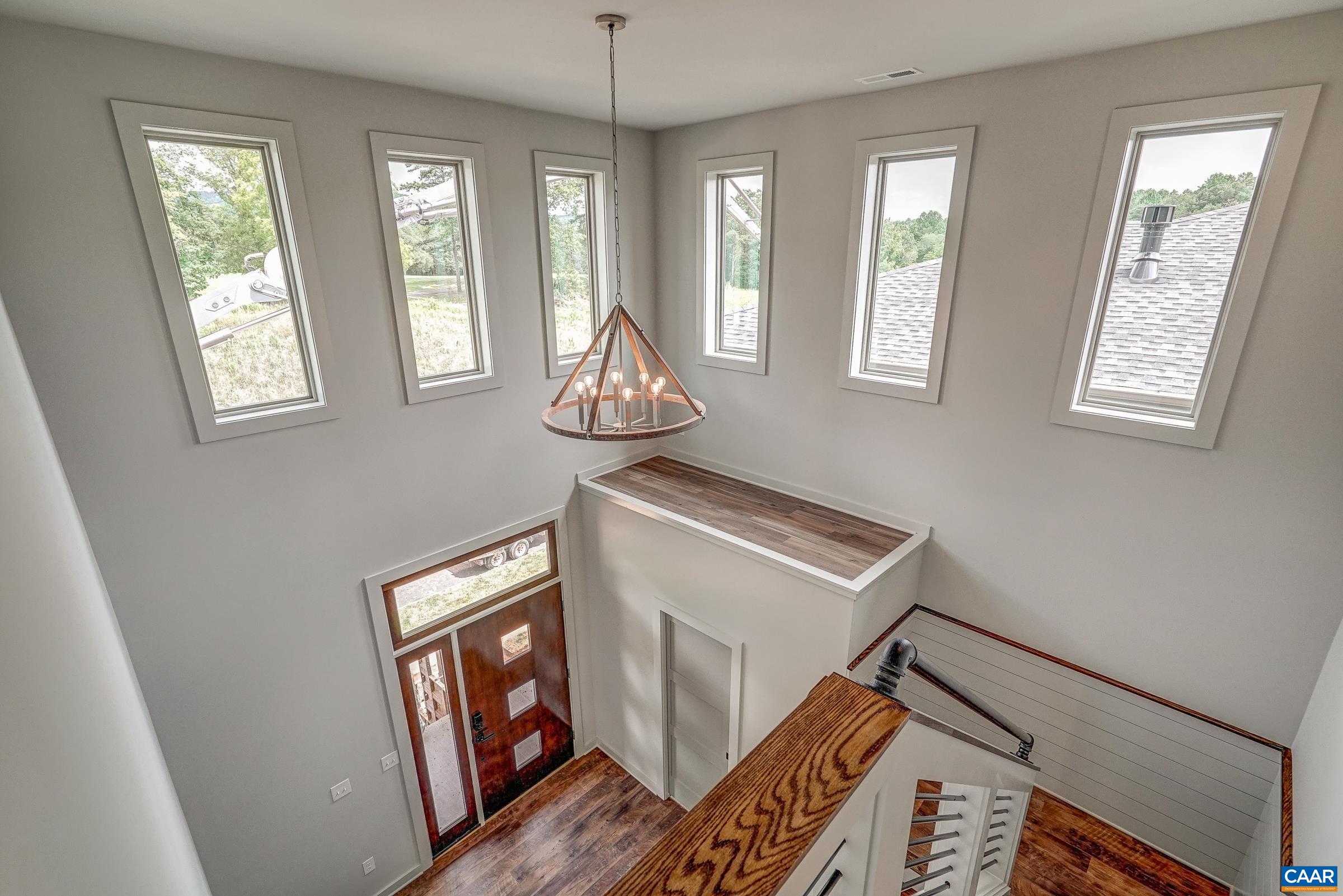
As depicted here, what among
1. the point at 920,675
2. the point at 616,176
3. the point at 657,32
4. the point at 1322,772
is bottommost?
the point at 1322,772

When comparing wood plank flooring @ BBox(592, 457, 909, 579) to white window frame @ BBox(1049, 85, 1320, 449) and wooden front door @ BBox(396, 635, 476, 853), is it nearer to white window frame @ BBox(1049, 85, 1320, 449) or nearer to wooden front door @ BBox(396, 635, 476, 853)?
white window frame @ BBox(1049, 85, 1320, 449)

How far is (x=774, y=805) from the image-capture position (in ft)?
3.51

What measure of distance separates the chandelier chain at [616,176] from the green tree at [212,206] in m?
1.94

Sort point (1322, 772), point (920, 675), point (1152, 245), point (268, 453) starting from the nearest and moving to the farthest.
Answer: point (920, 675) < point (1322, 772) < point (1152, 245) < point (268, 453)

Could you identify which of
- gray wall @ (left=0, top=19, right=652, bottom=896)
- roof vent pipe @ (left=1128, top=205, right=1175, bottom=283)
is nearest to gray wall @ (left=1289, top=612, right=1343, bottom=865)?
roof vent pipe @ (left=1128, top=205, right=1175, bottom=283)

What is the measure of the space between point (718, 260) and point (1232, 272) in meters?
3.17

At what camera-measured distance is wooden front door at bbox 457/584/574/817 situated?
4.79 metres

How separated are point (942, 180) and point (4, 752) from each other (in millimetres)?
4356

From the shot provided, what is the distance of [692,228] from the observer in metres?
4.91

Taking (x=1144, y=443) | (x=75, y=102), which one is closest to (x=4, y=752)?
(x=75, y=102)

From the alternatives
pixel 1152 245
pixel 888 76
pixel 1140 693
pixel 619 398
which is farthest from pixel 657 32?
pixel 1140 693

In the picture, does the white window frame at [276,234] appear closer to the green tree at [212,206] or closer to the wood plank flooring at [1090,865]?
the green tree at [212,206]

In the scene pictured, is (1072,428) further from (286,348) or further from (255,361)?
(255,361)

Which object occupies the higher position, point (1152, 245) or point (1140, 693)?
point (1152, 245)
